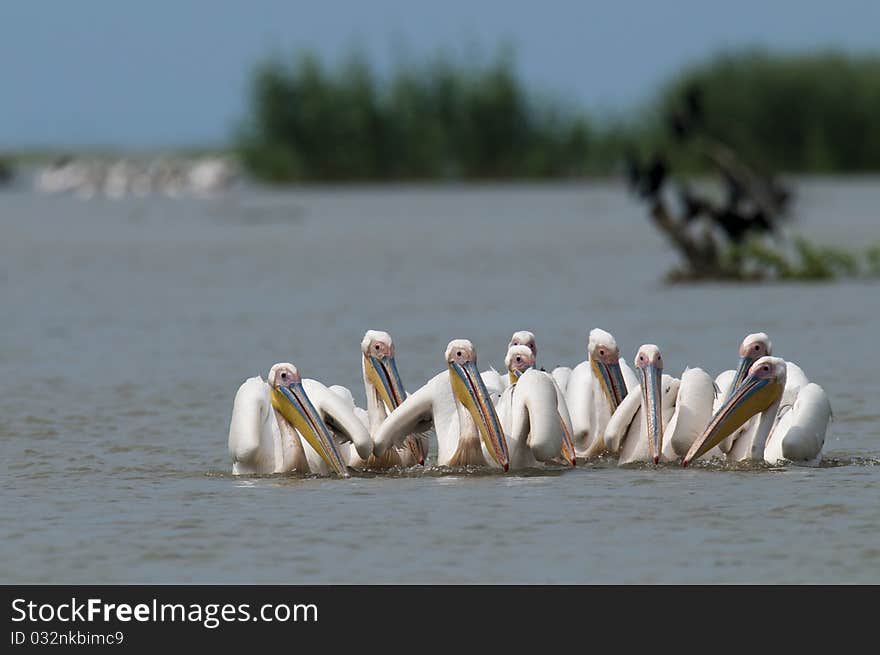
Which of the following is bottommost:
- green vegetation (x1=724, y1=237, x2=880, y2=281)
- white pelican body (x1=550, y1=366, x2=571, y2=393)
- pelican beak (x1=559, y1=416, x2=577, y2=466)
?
pelican beak (x1=559, y1=416, x2=577, y2=466)

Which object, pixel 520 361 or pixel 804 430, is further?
pixel 520 361

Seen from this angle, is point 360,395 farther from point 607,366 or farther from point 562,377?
point 607,366

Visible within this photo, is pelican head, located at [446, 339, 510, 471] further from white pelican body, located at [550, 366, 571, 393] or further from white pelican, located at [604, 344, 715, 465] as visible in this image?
white pelican body, located at [550, 366, 571, 393]

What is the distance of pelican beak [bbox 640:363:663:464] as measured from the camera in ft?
32.4

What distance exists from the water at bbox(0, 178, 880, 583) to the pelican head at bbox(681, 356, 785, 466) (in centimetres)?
19

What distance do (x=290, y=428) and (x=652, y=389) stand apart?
1.57 meters

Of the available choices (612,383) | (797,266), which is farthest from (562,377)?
(797,266)

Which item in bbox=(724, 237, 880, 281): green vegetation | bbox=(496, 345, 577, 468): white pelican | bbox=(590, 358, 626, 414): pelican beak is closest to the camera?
bbox=(496, 345, 577, 468): white pelican

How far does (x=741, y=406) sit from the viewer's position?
9.70m

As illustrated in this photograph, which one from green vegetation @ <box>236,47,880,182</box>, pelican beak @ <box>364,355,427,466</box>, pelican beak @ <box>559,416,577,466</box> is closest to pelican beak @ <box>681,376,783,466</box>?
pelican beak @ <box>559,416,577,466</box>

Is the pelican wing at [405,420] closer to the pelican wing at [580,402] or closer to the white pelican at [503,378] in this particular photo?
the white pelican at [503,378]

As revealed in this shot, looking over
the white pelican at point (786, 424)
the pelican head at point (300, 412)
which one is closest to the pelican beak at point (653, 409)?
the white pelican at point (786, 424)

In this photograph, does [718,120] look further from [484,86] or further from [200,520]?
[200,520]

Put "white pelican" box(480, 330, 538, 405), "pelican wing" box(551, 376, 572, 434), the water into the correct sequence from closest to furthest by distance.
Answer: the water
"pelican wing" box(551, 376, 572, 434)
"white pelican" box(480, 330, 538, 405)
